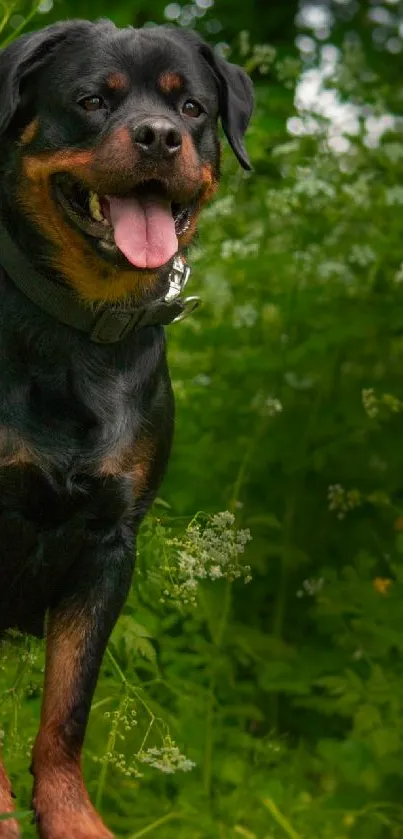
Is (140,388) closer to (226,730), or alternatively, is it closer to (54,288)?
(54,288)

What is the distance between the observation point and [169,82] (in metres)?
3.86

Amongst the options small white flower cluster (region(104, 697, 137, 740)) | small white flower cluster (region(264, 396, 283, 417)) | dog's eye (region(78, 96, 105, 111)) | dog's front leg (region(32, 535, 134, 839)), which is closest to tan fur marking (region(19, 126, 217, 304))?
dog's eye (region(78, 96, 105, 111))

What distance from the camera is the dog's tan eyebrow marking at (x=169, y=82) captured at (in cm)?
385

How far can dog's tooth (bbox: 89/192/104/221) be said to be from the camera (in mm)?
3770

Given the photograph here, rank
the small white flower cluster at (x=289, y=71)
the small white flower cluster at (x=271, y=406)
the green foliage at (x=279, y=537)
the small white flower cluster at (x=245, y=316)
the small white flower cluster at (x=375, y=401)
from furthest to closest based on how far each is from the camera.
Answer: the small white flower cluster at (x=245, y=316), the small white flower cluster at (x=289, y=71), the small white flower cluster at (x=271, y=406), the small white flower cluster at (x=375, y=401), the green foliage at (x=279, y=537)

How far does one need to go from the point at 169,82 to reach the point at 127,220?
382 millimetres

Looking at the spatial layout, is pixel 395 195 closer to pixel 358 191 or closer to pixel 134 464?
pixel 358 191

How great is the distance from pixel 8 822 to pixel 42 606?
1.90 feet

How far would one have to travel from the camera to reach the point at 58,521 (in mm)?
3889

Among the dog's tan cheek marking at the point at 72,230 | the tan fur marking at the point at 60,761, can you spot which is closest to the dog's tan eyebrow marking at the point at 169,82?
the dog's tan cheek marking at the point at 72,230

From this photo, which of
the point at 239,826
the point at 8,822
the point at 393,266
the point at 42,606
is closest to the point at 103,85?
the point at 42,606

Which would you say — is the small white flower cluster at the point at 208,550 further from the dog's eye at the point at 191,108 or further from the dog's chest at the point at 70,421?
the dog's eye at the point at 191,108

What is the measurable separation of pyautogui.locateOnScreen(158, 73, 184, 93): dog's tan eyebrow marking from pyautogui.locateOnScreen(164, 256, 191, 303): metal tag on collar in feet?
1.45

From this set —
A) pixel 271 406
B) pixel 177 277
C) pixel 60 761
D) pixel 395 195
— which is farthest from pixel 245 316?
pixel 60 761
